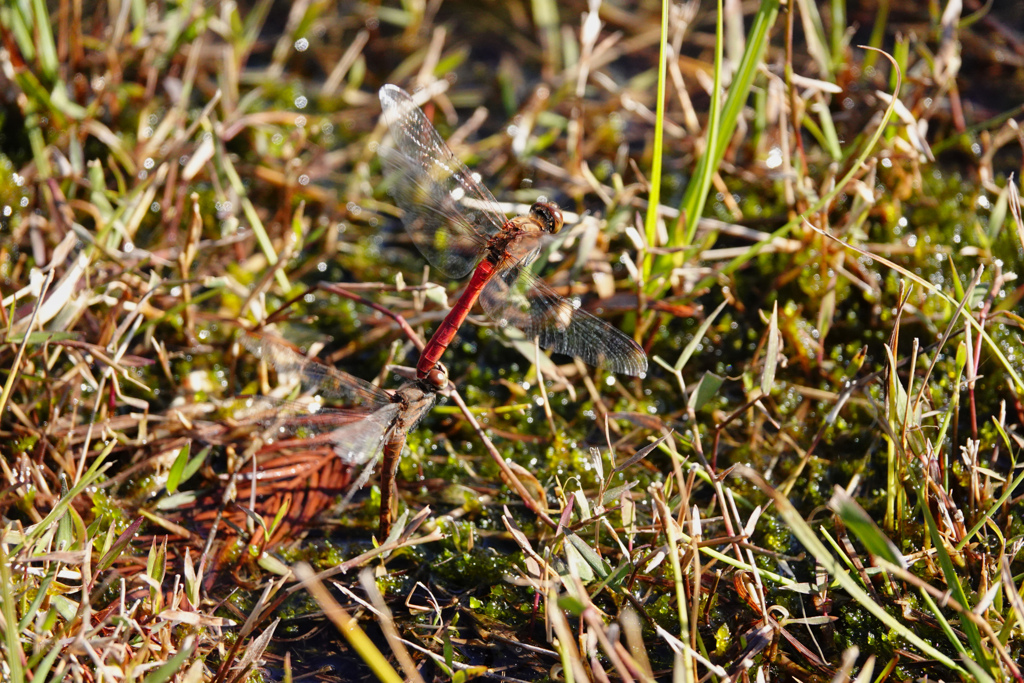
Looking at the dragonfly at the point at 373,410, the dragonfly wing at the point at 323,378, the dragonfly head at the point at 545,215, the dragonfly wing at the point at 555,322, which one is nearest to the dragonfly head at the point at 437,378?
the dragonfly at the point at 373,410

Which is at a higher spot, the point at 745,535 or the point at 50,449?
the point at 745,535

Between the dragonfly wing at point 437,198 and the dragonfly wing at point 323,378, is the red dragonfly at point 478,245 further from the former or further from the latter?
the dragonfly wing at point 323,378

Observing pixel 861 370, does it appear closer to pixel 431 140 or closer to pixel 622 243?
pixel 622 243

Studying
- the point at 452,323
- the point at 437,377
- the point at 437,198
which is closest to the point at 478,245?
the point at 437,198

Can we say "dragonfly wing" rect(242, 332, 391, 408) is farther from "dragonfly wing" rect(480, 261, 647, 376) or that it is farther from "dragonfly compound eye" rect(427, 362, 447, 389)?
"dragonfly wing" rect(480, 261, 647, 376)

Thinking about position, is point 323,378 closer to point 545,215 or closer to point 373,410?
point 373,410

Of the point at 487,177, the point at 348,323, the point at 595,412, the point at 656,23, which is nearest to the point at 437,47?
the point at 487,177

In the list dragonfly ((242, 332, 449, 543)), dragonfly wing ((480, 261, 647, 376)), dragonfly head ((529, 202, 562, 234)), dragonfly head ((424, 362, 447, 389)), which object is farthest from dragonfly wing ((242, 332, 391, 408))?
dragonfly head ((529, 202, 562, 234))

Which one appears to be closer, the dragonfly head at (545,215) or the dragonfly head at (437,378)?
the dragonfly head at (437,378)
